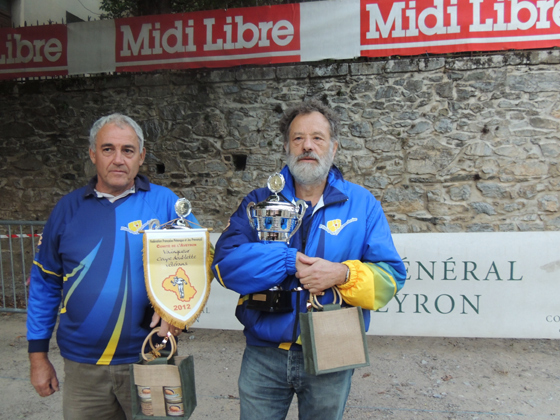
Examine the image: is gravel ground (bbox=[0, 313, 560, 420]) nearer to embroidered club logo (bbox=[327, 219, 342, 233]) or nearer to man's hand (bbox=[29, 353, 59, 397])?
man's hand (bbox=[29, 353, 59, 397])

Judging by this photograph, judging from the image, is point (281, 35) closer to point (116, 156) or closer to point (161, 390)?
point (116, 156)

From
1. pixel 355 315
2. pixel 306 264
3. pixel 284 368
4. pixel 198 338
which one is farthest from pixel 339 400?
pixel 198 338

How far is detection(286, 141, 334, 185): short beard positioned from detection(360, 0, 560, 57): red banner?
3.73 m

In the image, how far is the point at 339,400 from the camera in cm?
168

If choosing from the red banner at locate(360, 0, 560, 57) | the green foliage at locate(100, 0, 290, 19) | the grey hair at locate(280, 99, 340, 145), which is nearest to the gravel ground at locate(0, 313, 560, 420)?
the grey hair at locate(280, 99, 340, 145)

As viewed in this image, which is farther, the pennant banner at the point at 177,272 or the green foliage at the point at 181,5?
the green foliage at the point at 181,5

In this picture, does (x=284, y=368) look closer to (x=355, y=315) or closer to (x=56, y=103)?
(x=355, y=315)

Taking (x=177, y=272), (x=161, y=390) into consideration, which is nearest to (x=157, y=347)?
(x=161, y=390)

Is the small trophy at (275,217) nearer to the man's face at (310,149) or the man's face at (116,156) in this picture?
the man's face at (310,149)

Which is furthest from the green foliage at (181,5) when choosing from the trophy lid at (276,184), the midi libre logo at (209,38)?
the trophy lid at (276,184)

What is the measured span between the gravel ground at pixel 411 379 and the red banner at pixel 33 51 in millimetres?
3467

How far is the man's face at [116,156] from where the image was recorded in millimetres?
1784

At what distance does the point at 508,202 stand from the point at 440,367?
238 cm

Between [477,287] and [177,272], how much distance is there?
3.12 metres
